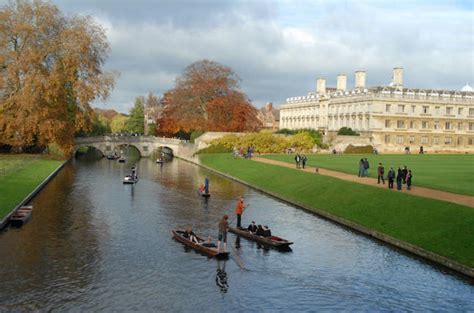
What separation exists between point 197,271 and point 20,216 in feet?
49.1

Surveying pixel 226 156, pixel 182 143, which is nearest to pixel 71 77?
pixel 226 156

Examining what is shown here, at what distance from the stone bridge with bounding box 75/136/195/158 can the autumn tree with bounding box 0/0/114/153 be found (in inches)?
1100

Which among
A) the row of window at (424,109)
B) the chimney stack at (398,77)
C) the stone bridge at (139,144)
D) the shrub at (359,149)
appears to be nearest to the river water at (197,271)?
the shrub at (359,149)

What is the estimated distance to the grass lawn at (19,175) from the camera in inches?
1554

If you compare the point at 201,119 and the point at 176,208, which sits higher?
the point at 201,119

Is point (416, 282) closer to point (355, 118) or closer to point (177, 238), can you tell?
point (177, 238)

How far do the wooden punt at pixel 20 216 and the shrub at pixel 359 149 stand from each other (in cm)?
7215

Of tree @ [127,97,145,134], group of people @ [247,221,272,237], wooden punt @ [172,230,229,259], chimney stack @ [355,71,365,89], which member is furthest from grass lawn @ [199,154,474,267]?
tree @ [127,97,145,134]

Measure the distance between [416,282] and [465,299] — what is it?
97.5 inches

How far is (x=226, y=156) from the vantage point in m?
87.2

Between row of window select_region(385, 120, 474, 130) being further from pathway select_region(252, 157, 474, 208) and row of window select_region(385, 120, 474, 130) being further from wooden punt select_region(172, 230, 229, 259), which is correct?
wooden punt select_region(172, 230, 229, 259)

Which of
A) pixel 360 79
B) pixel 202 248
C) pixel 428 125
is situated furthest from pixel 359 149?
pixel 202 248

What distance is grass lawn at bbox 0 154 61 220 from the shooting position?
39459mm

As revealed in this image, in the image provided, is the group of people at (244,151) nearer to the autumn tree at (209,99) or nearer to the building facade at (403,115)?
the autumn tree at (209,99)
